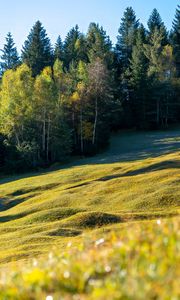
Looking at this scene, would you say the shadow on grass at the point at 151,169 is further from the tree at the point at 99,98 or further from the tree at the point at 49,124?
the tree at the point at 99,98

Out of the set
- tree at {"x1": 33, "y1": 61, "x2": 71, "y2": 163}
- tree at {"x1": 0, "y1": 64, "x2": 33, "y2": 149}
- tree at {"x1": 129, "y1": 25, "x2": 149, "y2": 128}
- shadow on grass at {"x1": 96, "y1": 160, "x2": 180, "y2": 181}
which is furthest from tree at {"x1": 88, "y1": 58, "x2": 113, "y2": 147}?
shadow on grass at {"x1": 96, "y1": 160, "x2": 180, "y2": 181}

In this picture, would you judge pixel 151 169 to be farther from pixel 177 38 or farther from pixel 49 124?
pixel 177 38

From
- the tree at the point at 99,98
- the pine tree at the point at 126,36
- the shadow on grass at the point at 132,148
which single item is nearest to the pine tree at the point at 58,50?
the pine tree at the point at 126,36

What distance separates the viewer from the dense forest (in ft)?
263

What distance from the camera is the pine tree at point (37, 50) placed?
12238 cm

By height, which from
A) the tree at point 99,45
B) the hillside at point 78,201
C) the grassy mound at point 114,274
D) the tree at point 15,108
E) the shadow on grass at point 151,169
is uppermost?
the tree at point 99,45

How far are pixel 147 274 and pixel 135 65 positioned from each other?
338 ft

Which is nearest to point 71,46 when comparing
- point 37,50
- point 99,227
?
point 37,50

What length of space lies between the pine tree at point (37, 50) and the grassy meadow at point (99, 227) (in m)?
33.9

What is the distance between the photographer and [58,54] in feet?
423

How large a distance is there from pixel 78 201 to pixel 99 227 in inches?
451

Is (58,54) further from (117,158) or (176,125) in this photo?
(117,158)

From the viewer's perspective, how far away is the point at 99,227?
3478 centimetres

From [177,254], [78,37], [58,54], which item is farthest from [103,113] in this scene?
[177,254]
